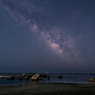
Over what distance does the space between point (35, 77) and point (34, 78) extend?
0.88 meters

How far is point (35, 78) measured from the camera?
58406 mm

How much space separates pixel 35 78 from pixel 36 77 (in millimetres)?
961

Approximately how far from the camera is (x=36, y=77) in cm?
5912

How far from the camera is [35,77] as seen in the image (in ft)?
194

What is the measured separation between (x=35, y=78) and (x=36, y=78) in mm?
596

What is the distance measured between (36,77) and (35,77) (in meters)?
0.60

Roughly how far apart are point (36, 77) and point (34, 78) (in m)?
1.35

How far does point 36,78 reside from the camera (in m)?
58.4
